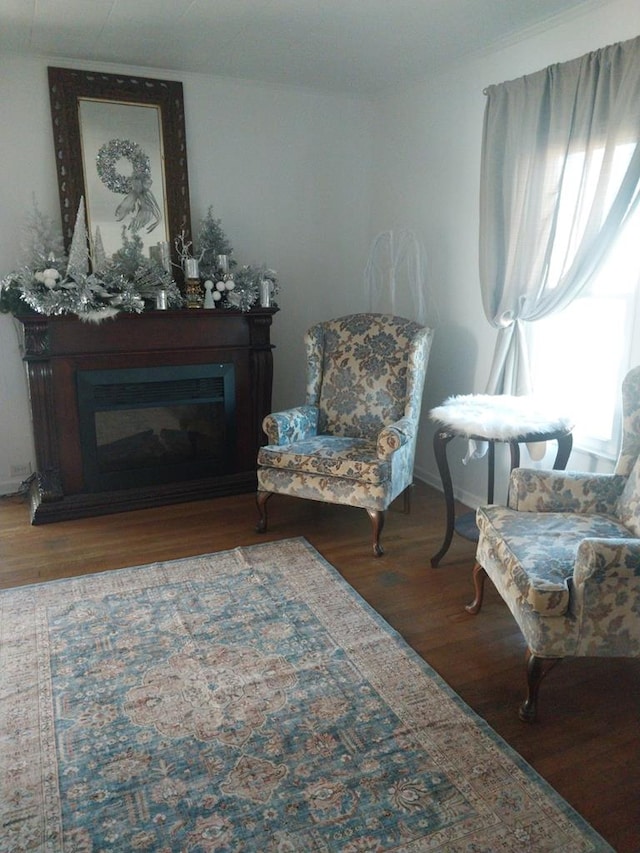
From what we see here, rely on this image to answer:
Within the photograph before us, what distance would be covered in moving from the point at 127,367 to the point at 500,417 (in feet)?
6.99

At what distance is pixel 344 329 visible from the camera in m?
3.74

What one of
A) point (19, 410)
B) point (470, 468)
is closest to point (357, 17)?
point (470, 468)

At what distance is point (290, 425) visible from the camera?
343 cm

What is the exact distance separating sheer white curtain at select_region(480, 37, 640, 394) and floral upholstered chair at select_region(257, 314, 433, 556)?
1.63ft

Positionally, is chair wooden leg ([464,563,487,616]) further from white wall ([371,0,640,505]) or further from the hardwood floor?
white wall ([371,0,640,505])

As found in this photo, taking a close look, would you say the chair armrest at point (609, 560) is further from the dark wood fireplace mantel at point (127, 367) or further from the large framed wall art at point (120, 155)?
the large framed wall art at point (120, 155)

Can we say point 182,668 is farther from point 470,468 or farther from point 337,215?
point 337,215

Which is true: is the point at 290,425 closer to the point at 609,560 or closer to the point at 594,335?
the point at 594,335

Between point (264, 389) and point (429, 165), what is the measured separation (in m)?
1.74

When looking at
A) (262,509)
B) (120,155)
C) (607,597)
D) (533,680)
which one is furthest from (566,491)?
(120,155)

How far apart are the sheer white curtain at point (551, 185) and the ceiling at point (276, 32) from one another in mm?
332

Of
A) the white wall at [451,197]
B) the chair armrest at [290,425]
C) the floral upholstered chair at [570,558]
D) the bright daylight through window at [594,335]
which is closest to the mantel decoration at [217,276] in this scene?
the chair armrest at [290,425]

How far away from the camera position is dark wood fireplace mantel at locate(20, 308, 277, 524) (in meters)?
3.43

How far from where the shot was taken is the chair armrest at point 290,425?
3367 mm
